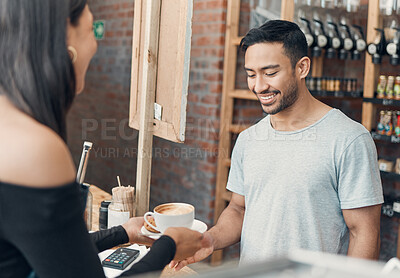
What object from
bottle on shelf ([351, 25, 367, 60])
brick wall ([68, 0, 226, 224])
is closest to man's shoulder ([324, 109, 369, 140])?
bottle on shelf ([351, 25, 367, 60])

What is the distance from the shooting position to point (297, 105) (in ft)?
5.58

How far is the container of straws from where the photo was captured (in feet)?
5.64

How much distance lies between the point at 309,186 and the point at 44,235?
1.00 m

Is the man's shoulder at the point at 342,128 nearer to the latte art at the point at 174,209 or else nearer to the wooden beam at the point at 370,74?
the latte art at the point at 174,209

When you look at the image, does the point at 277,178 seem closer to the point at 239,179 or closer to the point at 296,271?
the point at 239,179

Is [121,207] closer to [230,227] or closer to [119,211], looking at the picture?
[119,211]

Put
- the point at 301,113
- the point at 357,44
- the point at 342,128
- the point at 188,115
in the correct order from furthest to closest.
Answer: the point at 188,115
the point at 357,44
the point at 301,113
the point at 342,128

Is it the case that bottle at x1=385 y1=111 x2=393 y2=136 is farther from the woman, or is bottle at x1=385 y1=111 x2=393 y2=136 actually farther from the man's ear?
the woman

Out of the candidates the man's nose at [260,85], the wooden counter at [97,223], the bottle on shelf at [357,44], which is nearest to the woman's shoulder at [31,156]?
the wooden counter at [97,223]

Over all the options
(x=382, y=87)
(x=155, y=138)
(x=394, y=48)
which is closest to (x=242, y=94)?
(x=382, y=87)

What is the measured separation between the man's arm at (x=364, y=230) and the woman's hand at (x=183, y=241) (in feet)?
1.83

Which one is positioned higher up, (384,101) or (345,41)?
(345,41)

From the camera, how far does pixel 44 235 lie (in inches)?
30.6

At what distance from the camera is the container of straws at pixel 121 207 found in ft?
5.64
